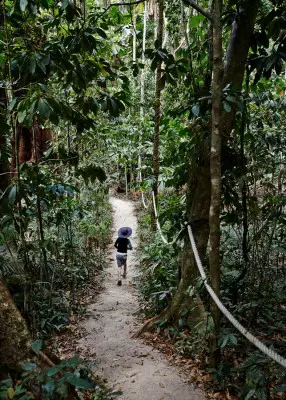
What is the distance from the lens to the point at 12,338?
213 cm

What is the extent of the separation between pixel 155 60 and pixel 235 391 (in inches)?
127

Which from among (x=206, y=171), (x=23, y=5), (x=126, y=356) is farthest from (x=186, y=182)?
(x=23, y=5)

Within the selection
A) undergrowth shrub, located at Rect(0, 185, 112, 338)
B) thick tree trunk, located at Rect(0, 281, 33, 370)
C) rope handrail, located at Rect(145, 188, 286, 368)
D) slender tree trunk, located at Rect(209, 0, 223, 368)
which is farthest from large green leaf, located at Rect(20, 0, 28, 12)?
rope handrail, located at Rect(145, 188, 286, 368)

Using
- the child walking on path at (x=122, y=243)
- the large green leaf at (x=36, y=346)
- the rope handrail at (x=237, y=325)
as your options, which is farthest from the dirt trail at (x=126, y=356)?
the large green leaf at (x=36, y=346)

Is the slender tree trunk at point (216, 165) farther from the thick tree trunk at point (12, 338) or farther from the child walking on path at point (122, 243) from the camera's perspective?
the child walking on path at point (122, 243)

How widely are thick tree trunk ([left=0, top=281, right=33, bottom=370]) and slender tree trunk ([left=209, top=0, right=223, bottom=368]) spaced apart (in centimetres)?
144

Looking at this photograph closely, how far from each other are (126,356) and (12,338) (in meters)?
2.00

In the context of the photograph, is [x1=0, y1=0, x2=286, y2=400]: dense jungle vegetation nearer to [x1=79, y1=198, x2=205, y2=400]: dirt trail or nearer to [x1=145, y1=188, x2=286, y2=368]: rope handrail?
[x1=145, y1=188, x2=286, y2=368]: rope handrail

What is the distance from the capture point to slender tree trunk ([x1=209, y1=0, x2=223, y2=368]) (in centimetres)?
255

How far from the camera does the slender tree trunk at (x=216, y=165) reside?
2.55m

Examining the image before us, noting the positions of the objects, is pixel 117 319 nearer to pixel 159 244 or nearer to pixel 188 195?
pixel 159 244

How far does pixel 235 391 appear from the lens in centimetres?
282

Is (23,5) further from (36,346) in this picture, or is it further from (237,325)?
(237,325)

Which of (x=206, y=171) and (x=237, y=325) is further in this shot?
(x=206, y=171)
